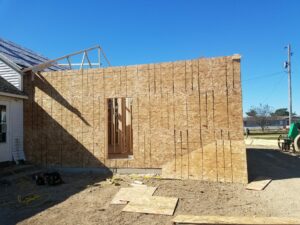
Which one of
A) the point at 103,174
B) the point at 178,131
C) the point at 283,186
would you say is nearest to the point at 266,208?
the point at 283,186

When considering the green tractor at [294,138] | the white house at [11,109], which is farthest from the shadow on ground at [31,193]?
the green tractor at [294,138]

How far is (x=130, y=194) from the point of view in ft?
26.5

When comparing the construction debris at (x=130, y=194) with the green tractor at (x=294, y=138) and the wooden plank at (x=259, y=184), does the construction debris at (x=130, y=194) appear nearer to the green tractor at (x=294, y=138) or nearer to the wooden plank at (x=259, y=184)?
the wooden plank at (x=259, y=184)

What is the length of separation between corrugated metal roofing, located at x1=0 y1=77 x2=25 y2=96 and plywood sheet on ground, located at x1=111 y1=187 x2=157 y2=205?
20.8 feet

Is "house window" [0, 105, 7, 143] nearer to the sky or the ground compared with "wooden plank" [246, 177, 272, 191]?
nearer to the sky

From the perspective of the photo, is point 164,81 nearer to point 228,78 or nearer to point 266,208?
point 228,78

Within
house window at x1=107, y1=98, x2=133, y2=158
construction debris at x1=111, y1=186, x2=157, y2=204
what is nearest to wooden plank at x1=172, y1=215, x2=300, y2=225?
construction debris at x1=111, y1=186, x2=157, y2=204

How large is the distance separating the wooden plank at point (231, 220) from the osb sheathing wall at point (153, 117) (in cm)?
361

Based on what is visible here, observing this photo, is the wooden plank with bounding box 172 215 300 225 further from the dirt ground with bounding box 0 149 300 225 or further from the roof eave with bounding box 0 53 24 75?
the roof eave with bounding box 0 53 24 75

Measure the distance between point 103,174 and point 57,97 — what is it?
3757 mm

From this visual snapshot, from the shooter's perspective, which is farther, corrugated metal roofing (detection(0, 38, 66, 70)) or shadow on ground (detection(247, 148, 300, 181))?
corrugated metal roofing (detection(0, 38, 66, 70))

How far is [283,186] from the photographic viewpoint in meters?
9.02

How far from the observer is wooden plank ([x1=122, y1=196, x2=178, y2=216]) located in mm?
6652

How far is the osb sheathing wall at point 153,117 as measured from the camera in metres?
9.77
